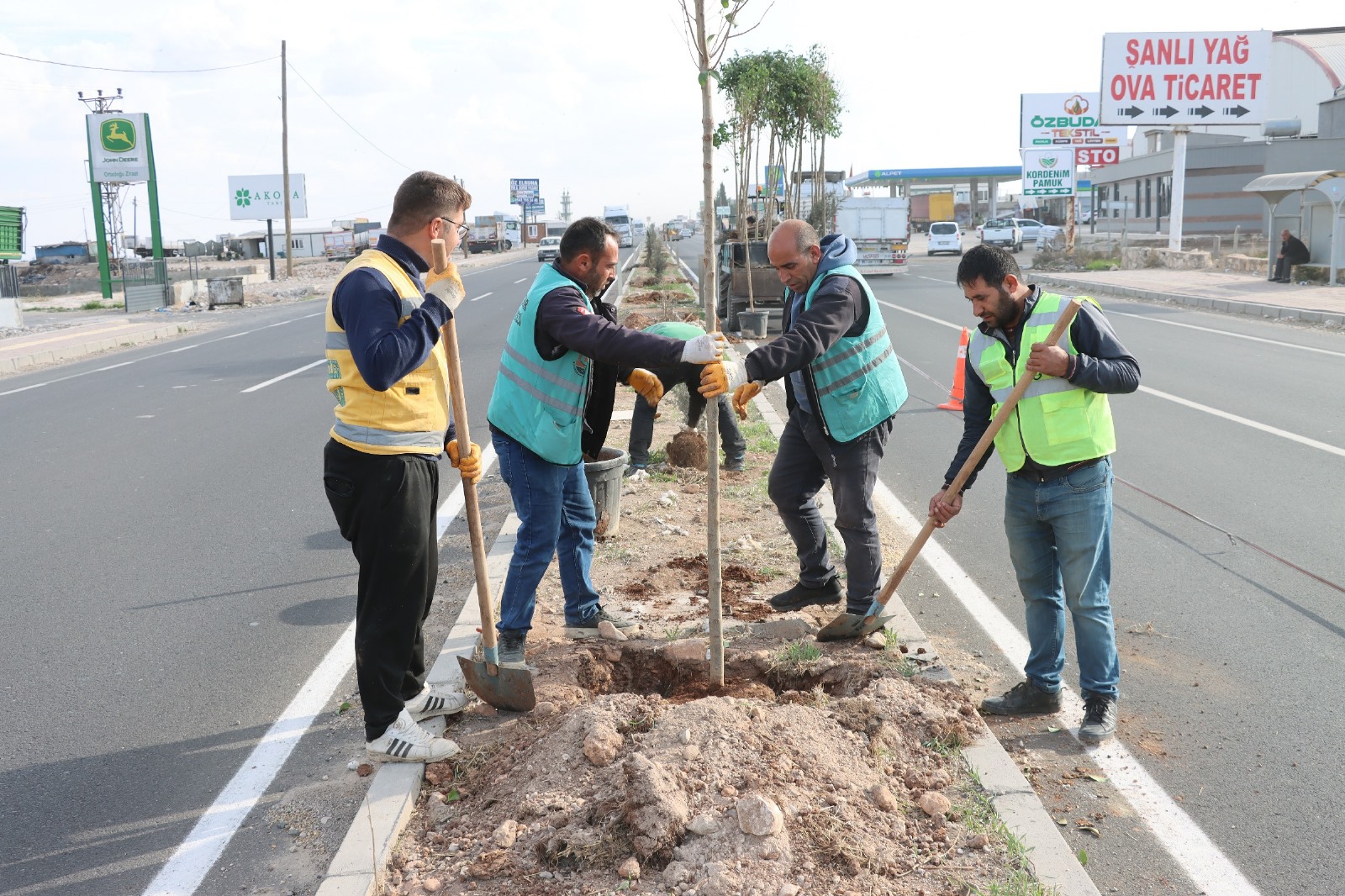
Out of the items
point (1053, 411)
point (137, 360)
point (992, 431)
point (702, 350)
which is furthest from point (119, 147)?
point (1053, 411)

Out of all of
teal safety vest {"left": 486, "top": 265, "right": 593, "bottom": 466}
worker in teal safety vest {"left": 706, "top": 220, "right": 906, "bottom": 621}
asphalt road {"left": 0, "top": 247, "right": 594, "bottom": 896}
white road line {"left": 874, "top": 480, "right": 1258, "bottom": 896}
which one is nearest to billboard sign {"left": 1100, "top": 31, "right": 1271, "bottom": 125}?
asphalt road {"left": 0, "top": 247, "right": 594, "bottom": 896}

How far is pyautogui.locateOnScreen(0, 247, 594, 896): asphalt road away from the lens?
3609 mm

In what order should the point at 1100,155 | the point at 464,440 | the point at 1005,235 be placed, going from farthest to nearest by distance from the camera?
the point at 1100,155
the point at 1005,235
the point at 464,440

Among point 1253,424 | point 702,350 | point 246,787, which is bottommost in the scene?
point 246,787

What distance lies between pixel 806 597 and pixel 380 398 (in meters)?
2.42

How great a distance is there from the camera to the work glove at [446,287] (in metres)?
3.54

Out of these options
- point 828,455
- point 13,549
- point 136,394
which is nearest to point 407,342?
point 828,455

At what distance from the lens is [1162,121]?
3431 centimetres

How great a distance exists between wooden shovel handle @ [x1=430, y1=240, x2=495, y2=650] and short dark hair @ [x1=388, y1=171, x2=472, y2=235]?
10 centimetres

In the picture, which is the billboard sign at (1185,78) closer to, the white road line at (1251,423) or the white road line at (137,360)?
the white road line at (137,360)

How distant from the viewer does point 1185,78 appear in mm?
34188

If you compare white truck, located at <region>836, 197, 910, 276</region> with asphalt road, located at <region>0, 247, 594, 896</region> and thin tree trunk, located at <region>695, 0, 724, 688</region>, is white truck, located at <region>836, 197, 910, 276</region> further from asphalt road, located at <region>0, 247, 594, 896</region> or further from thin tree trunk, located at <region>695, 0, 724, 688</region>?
thin tree trunk, located at <region>695, 0, 724, 688</region>

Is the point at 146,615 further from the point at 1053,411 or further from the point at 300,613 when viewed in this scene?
the point at 1053,411

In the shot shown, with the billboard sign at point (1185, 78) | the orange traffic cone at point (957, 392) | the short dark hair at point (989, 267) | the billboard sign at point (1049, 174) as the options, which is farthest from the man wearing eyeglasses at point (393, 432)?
the billboard sign at point (1049, 174)
